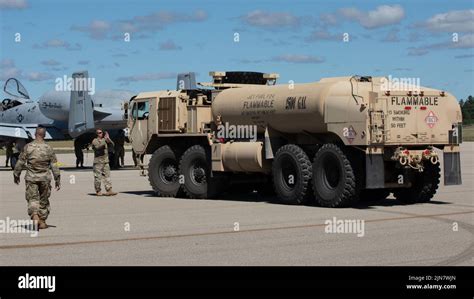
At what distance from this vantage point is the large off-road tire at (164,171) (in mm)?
21750

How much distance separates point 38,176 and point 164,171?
7850 millimetres

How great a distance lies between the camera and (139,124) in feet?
74.6

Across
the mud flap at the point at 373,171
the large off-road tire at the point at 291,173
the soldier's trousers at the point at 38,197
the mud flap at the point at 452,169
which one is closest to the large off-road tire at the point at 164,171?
the large off-road tire at the point at 291,173

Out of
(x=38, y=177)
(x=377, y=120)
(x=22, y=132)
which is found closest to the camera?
(x=38, y=177)

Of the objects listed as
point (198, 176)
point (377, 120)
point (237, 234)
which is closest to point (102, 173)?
point (198, 176)

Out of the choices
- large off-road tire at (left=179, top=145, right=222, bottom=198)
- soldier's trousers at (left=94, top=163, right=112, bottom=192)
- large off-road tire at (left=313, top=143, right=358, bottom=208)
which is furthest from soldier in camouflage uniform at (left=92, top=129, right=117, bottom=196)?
large off-road tire at (left=313, top=143, right=358, bottom=208)

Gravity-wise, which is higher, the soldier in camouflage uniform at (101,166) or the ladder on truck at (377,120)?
the ladder on truck at (377,120)

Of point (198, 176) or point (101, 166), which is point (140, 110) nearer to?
point (101, 166)

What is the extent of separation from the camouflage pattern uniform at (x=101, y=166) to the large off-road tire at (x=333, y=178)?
22.6 ft

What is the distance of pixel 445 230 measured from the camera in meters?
13.3

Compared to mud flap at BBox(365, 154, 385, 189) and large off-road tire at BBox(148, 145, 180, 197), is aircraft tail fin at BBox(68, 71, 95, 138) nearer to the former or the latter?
large off-road tire at BBox(148, 145, 180, 197)

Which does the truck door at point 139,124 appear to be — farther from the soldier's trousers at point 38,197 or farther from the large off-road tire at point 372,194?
the soldier's trousers at point 38,197
